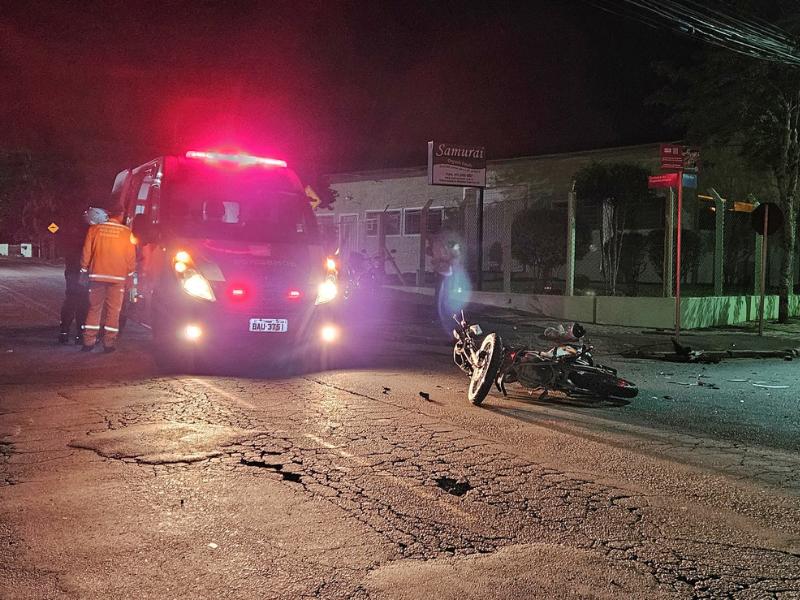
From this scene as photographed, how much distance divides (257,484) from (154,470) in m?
0.76

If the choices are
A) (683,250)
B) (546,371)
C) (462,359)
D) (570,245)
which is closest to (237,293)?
(462,359)

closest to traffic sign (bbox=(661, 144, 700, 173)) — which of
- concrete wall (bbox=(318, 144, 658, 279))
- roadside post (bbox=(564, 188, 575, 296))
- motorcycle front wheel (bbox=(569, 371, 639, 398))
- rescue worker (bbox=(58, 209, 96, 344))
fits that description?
roadside post (bbox=(564, 188, 575, 296))

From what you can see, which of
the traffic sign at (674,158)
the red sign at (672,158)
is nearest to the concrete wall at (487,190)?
the traffic sign at (674,158)

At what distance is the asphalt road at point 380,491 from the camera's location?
11.3ft

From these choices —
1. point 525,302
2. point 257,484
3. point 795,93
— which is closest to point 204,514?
point 257,484

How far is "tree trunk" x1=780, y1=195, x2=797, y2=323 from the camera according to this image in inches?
692

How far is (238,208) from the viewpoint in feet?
30.5

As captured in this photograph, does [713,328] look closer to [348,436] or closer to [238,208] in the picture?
[238,208]

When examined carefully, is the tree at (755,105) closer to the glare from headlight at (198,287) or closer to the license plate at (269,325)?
the license plate at (269,325)

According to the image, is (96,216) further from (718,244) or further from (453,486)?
(718,244)

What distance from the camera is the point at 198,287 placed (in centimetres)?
828

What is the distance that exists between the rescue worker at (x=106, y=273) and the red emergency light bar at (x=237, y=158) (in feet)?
5.31

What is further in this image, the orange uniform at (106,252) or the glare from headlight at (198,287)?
the orange uniform at (106,252)

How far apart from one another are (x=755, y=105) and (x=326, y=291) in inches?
497
